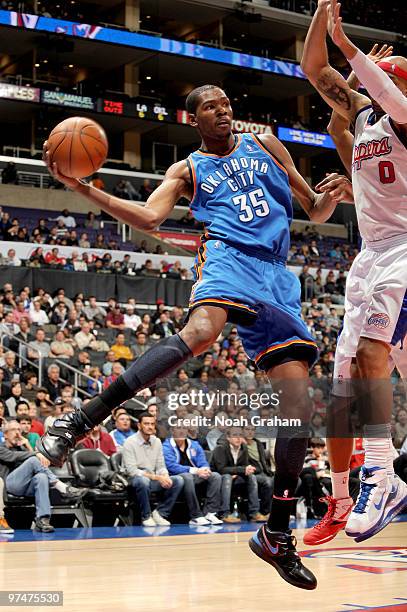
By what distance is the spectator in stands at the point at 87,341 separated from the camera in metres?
14.6

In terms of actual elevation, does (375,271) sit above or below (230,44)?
below

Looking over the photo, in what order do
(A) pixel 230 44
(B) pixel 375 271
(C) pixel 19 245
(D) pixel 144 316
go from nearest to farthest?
(B) pixel 375 271 < (D) pixel 144 316 < (C) pixel 19 245 < (A) pixel 230 44

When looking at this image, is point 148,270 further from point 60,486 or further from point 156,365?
point 156,365

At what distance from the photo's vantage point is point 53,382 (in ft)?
41.4

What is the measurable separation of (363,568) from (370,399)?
221cm

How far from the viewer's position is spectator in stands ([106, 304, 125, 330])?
15891mm

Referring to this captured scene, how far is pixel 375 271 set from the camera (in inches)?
175

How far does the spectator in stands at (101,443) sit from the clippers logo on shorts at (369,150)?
21.1 ft

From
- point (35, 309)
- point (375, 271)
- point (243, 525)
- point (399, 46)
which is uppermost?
point (399, 46)

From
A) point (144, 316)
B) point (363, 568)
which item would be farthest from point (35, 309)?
point (363, 568)

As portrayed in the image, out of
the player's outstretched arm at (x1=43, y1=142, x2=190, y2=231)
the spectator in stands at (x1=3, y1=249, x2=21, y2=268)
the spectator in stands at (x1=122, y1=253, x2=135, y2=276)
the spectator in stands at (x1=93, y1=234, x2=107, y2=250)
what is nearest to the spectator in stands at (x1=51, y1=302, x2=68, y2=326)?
the spectator in stands at (x1=3, y1=249, x2=21, y2=268)

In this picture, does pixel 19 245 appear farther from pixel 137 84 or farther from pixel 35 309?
pixel 137 84

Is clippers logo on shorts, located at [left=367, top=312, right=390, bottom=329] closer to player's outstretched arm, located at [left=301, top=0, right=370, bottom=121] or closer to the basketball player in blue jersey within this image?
the basketball player in blue jersey

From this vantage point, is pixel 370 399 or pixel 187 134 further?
pixel 187 134
